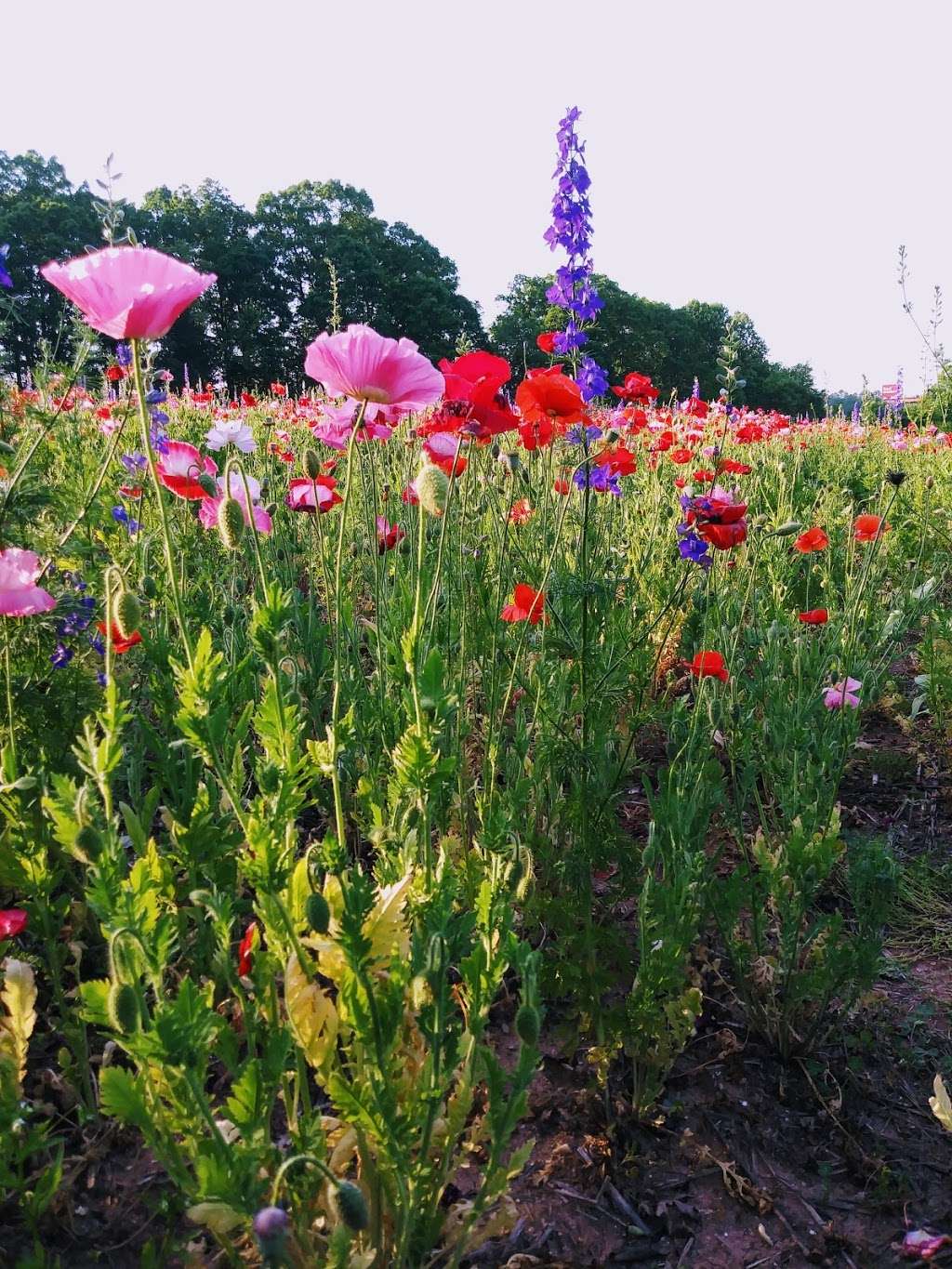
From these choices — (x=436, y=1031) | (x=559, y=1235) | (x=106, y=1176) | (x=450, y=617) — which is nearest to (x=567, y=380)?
(x=450, y=617)

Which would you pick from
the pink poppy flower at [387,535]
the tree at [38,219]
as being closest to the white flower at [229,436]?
the pink poppy flower at [387,535]

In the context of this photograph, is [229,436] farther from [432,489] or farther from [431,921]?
[431,921]

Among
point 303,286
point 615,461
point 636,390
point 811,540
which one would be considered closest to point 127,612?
point 615,461

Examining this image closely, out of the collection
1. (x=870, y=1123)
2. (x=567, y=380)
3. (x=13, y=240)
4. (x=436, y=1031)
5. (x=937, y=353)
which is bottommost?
(x=870, y=1123)

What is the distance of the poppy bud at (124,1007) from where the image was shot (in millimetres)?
896

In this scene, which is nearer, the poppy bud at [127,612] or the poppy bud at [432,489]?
the poppy bud at [127,612]

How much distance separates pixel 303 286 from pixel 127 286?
115 ft

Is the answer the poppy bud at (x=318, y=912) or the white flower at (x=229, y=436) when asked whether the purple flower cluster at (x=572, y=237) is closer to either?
the white flower at (x=229, y=436)

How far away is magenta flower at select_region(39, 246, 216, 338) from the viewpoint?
3.64 ft

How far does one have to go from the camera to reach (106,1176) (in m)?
1.33

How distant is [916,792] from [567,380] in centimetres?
181

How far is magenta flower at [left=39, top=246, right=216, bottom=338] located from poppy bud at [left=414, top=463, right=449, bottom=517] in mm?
470

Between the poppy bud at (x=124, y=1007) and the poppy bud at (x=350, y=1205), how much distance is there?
271mm

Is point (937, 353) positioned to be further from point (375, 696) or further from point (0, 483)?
point (0, 483)
